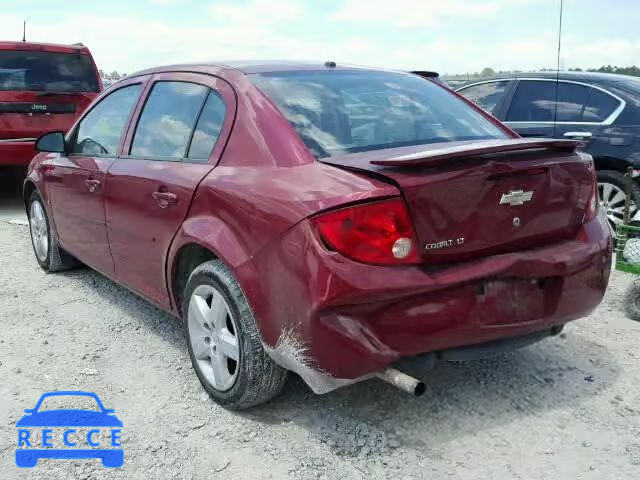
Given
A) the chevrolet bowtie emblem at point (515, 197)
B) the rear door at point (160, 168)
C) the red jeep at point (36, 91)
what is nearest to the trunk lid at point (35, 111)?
the red jeep at point (36, 91)

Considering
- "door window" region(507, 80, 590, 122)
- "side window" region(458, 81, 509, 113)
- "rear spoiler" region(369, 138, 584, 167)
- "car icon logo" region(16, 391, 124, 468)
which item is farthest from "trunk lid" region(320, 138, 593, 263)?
"side window" region(458, 81, 509, 113)

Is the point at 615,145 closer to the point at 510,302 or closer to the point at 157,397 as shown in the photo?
the point at 510,302

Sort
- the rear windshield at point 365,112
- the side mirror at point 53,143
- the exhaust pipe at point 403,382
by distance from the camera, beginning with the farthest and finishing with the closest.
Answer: the side mirror at point 53,143 < the rear windshield at point 365,112 < the exhaust pipe at point 403,382

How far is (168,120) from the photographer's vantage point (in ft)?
12.3

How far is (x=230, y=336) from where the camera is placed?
3.07 m

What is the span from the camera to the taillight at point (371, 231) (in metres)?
2.52

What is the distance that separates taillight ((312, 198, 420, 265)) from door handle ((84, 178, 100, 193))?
216cm

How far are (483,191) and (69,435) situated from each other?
2.08 metres

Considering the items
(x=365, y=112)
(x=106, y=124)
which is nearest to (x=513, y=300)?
(x=365, y=112)

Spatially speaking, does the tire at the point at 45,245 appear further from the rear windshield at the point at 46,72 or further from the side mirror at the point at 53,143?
the rear windshield at the point at 46,72

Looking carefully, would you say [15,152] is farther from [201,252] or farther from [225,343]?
[225,343]

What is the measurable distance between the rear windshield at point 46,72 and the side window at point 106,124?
3.80m

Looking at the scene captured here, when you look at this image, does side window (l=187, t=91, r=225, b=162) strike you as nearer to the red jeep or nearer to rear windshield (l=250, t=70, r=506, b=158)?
rear windshield (l=250, t=70, r=506, b=158)

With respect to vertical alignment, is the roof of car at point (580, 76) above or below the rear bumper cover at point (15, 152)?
above
